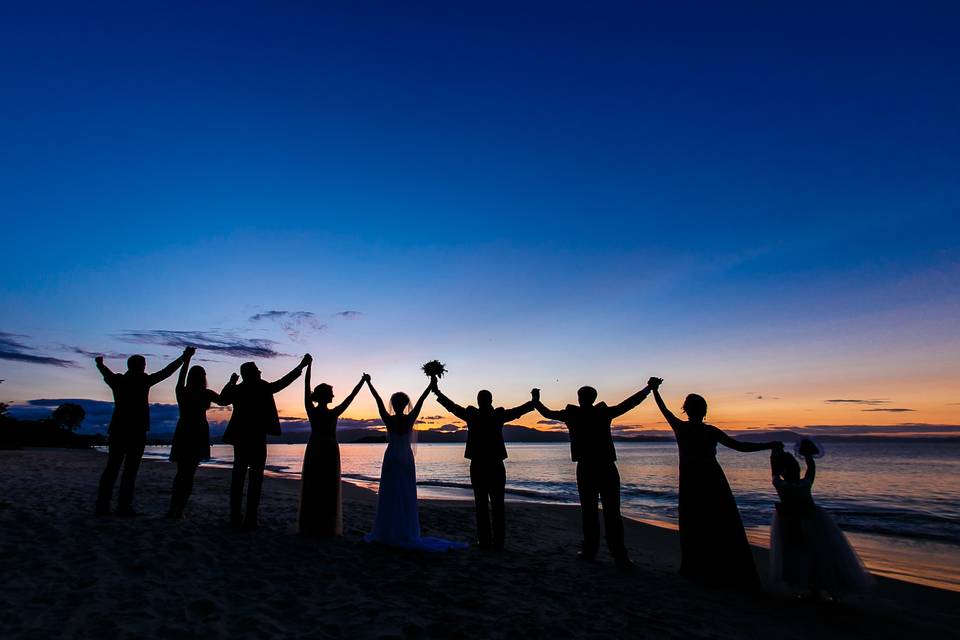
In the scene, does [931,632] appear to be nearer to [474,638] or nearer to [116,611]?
[474,638]

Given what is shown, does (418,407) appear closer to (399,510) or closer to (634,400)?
(399,510)

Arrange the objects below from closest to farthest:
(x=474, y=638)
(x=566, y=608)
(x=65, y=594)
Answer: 1. (x=474, y=638)
2. (x=65, y=594)
3. (x=566, y=608)

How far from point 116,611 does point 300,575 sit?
180 cm

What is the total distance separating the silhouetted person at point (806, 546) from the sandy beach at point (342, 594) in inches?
11.9

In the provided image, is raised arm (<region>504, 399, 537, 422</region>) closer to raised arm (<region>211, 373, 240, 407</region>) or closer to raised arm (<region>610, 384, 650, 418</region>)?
raised arm (<region>610, 384, 650, 418</region>)

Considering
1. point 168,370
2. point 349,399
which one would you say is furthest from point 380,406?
point 168,370

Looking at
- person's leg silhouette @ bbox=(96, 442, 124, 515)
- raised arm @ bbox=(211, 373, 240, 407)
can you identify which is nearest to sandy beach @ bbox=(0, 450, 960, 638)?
person's leg silhouette @ bbox=(96, 442, 124, 515)

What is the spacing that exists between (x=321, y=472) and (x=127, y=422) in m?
2.97

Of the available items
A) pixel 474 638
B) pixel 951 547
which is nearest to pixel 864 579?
pixel 474 638

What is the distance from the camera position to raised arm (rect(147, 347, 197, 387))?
7.56 metres

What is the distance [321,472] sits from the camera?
7832 millimetres

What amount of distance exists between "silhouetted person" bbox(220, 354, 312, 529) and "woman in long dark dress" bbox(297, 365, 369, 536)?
519 millimetres

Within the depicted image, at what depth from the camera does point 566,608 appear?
509 cm

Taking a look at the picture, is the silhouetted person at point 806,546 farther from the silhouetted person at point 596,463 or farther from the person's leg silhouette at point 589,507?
the person's leg silhouette at point 589,507
